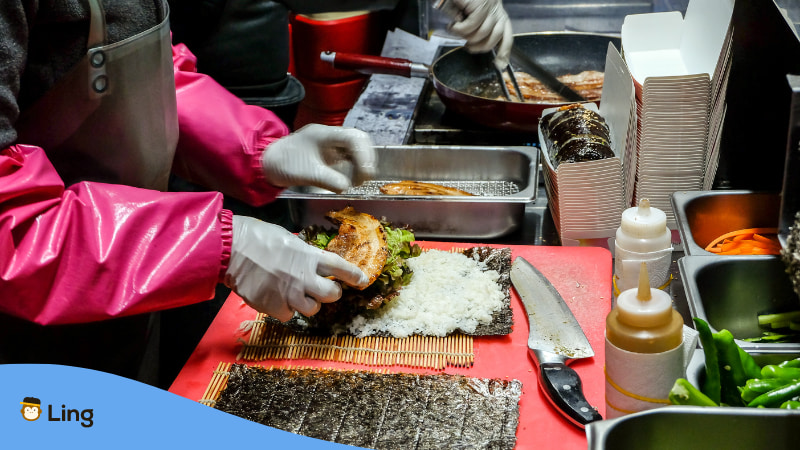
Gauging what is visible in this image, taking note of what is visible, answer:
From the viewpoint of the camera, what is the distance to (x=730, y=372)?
139 cm

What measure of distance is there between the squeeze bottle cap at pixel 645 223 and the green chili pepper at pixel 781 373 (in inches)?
19.0

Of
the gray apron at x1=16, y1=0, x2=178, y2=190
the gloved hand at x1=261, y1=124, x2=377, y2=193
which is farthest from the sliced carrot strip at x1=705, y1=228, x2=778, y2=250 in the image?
the gray apron at x1=16, y1=0, x2=178, y2=190

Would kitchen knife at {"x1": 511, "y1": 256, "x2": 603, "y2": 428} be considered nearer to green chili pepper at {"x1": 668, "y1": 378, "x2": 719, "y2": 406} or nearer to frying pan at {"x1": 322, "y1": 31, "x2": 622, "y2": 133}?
green chili pepper at {"x1": 668, "y1": 378, "x2": 719, "y2": 406}

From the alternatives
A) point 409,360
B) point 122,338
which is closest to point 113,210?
point 122,338

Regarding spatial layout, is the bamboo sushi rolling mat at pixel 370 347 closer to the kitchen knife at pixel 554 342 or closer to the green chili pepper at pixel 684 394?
the kitchen knife at pixel 554 342

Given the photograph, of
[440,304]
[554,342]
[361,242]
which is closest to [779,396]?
[554,342]

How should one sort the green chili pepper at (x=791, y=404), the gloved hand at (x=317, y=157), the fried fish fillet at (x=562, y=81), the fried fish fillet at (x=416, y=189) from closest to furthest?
the green chili pepper at (x=791, y=404), the gloved hand at (x=317, y=157), the fried fish fillet at (x=416, y=189), the fried fish fillet at (x=562, y=81)

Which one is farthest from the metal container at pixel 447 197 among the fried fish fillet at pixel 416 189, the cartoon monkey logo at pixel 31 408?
the cartoon monkey logo at pixel 31 408

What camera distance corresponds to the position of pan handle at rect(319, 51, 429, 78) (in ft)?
11.2

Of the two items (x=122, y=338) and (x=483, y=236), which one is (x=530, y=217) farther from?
(x=122, y=338)

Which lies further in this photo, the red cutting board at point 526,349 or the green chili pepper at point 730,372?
the red cutting board at point 526,349

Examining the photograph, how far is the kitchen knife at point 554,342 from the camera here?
175 cm

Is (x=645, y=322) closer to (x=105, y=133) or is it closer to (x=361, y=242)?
(x=361, y=242)

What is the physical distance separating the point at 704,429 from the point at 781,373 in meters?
0.29
